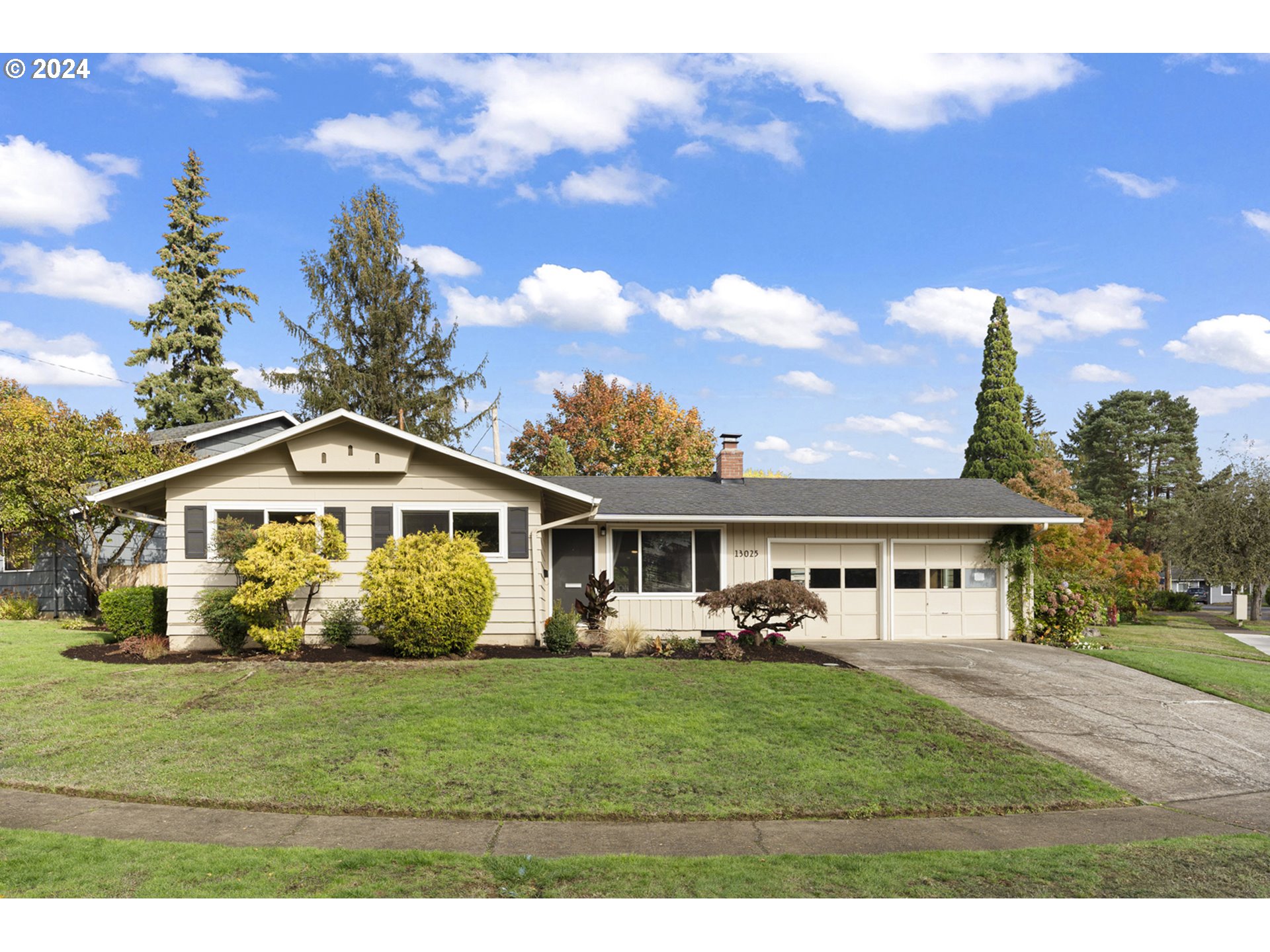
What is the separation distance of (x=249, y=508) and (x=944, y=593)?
14.0m

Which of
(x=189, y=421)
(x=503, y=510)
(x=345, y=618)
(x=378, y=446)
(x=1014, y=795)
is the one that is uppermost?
(x=189, y=421)

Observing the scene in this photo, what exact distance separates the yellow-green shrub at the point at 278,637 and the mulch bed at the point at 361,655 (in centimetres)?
15

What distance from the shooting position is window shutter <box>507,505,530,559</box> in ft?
50.2

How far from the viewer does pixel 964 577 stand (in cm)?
1866

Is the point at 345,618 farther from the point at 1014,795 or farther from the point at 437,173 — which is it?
the point at 437,173

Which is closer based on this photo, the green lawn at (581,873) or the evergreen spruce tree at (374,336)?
the green lawn at (581,873)

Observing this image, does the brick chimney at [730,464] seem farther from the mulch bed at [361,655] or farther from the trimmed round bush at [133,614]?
the trimmed round bush at [133,614]

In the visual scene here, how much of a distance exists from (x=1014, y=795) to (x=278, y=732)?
25.2 ft

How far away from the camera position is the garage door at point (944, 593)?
18.4 metres

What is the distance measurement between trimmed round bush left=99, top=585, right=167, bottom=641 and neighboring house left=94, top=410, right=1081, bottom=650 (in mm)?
1096

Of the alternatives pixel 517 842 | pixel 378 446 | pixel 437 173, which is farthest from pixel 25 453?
pixel 517 842

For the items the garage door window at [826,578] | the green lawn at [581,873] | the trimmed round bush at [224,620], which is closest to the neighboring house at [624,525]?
the garage door window at [826,578]

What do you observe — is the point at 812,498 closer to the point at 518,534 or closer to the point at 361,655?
the point at 518,534

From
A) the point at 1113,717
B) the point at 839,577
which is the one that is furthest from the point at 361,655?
the point at 1113,717
